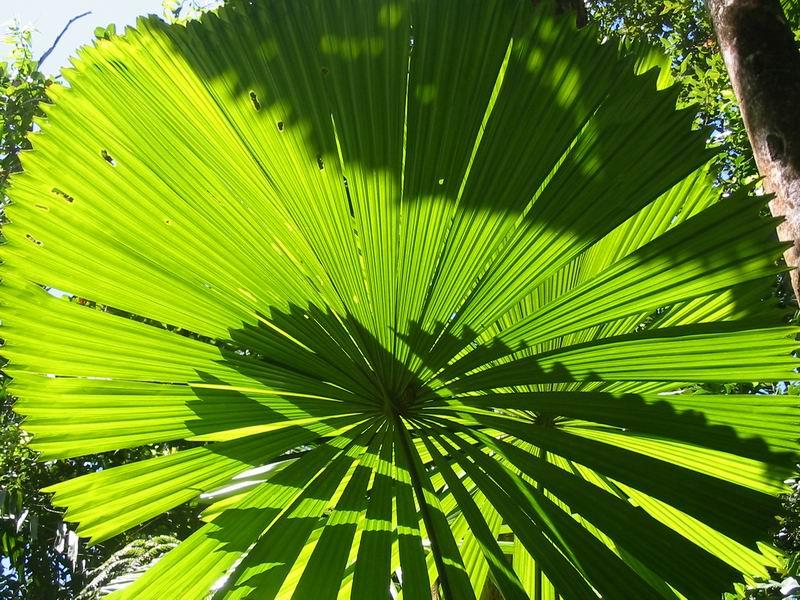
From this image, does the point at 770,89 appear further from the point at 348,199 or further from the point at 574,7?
the point at 348,199

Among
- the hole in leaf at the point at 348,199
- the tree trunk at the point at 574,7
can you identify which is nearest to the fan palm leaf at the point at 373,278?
the hole in leaf at the point at 348,199

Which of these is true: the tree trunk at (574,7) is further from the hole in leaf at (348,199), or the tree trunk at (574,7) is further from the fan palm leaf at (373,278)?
the hole in leaf at (348,199)

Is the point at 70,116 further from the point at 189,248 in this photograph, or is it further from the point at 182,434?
the point at 182,434

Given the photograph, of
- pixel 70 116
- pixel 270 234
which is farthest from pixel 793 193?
pixel 70 116

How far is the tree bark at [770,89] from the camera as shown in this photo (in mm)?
1891

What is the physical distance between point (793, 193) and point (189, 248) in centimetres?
164

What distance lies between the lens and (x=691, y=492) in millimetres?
1149

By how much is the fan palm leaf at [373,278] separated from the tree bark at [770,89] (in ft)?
2.87

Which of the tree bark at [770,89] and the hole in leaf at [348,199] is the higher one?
the tree bark at [770,89]

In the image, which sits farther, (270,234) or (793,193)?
(793,193)

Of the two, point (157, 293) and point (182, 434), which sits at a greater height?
point (157, 293)

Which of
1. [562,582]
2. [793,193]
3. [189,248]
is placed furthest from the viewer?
[793,193]

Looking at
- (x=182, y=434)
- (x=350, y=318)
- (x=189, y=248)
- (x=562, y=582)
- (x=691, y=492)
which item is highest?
(x=189, y=248)

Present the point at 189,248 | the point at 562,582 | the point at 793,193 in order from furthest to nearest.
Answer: the point at 793,193, the point at 189,248, the point at 562,582
